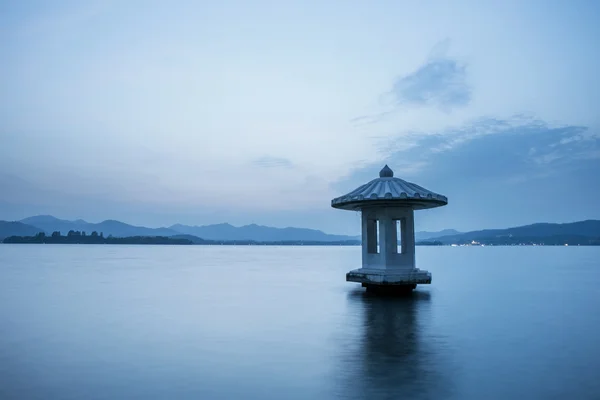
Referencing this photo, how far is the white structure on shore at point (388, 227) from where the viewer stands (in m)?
20.4

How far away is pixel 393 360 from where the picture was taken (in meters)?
9.63

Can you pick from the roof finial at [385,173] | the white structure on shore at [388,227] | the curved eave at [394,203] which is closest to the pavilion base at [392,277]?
the white structure on shore at [388,227]

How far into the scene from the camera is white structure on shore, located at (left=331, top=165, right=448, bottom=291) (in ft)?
67.1

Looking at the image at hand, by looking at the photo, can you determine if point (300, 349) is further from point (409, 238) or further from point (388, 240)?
point (409, 238)

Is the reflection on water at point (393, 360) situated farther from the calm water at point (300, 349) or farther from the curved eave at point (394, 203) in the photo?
the curved eave at point (394, 203)

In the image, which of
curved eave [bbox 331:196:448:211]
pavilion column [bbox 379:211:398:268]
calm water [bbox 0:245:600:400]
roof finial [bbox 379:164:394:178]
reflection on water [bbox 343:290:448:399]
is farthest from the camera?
roof finial [bbox 379:164:394:178]

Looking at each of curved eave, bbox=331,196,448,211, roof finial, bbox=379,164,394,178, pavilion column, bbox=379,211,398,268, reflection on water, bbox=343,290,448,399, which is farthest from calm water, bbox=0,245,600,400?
roof finial, bbox=379,164,394,178

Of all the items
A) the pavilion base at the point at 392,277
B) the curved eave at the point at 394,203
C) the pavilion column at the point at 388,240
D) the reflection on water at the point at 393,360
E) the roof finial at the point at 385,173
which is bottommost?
the reflection on water at the point at 393,360

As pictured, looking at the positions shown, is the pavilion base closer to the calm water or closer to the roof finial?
the calm water

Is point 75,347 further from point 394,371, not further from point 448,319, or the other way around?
point 448,319

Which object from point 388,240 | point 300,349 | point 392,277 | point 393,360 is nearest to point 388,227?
point 388,240

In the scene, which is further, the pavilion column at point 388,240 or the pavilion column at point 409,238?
the pavilion column at point 409,238

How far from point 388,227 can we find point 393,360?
11.5 meters

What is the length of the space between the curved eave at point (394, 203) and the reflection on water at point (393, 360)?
4.87m
